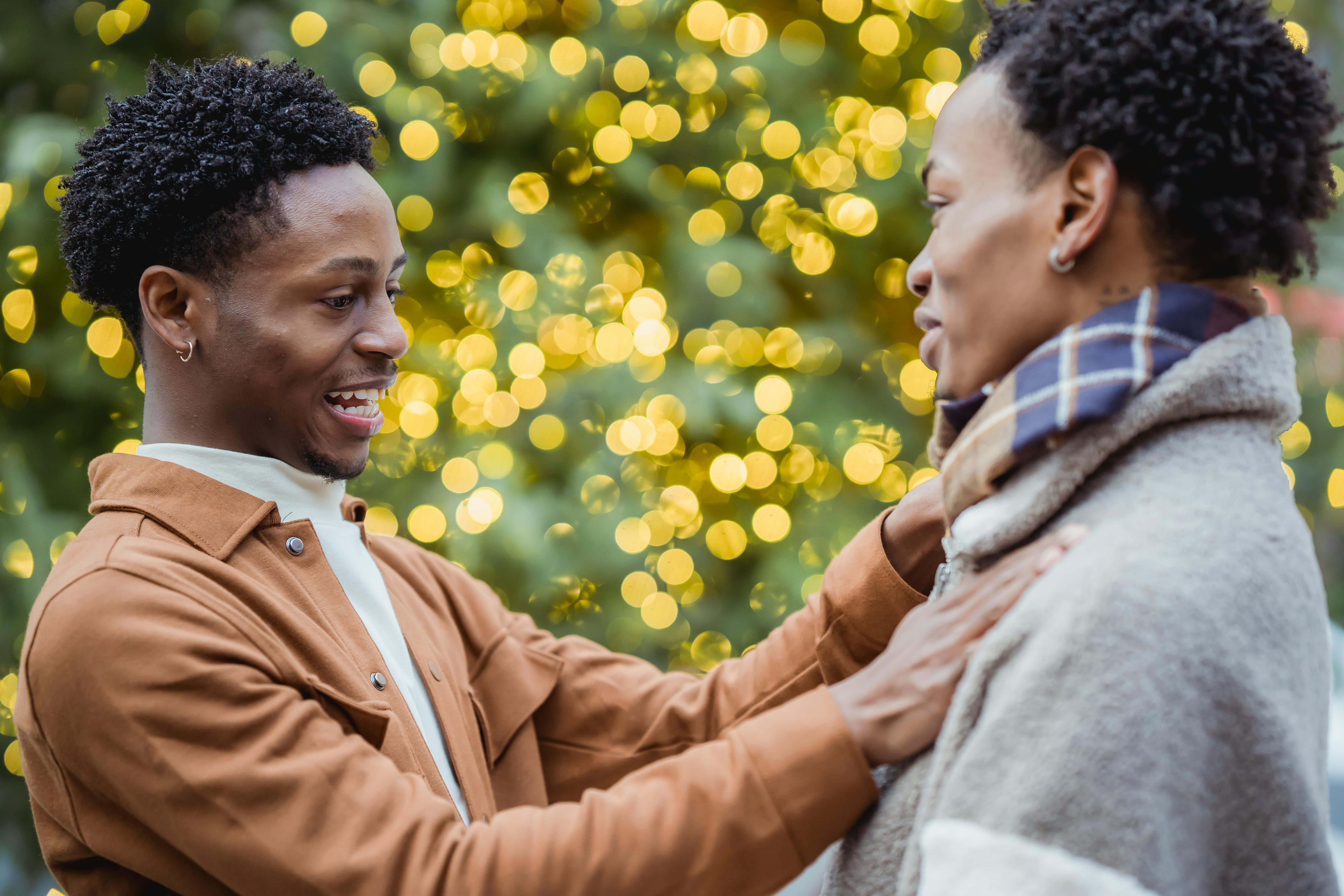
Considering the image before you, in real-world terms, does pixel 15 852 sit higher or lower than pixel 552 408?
lower

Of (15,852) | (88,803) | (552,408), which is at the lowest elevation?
(15,852)

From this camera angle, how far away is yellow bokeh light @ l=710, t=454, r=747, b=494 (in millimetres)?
2160

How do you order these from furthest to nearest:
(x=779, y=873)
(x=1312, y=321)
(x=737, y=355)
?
(x=1312, y=321)
(x=737, y=355)
(x=779, y=873)

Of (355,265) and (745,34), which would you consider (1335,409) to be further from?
(355,265)

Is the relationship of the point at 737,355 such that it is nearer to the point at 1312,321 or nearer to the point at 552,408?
→ the point at 552,408

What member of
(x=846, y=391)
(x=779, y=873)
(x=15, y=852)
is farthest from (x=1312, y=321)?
(x=15, y=852)

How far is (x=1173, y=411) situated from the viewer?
29.5 inches

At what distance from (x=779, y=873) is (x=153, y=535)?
71 centimetres

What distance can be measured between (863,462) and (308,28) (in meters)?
1.38

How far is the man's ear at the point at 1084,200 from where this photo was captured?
29.6 inches

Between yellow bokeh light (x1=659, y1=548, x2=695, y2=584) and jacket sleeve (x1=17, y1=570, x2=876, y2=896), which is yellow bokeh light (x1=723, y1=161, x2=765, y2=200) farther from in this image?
jacket sleeve (x1=17, y1=570, x2=876, y2=896)

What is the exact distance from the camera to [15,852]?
216 centimetres

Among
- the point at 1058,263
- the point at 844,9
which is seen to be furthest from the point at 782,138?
the point at 1058,263

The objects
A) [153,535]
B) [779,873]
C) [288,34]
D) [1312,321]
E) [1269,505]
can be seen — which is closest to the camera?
[1269,505]
